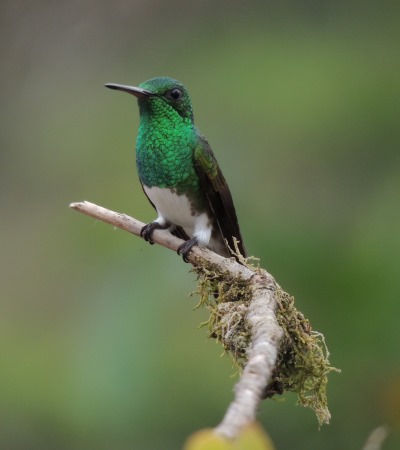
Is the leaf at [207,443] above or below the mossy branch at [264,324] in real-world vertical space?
below

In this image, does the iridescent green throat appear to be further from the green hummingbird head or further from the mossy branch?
the mossy branch

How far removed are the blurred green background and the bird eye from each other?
0.87 m

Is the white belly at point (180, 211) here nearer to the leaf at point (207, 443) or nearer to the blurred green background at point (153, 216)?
the blurred green background at point (153, 216)

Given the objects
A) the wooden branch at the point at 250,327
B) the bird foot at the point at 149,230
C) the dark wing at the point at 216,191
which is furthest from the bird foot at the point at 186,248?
the dark wing at the point at 216,191

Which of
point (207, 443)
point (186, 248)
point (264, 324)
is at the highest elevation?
point (186, 248)

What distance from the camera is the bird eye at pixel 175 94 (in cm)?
352

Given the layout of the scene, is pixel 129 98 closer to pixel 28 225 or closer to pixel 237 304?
pixel 28 225

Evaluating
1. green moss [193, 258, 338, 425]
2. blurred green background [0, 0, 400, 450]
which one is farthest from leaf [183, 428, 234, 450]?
blurred green background [0, 0, 400, 450]

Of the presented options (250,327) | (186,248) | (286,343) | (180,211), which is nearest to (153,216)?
(180,211)

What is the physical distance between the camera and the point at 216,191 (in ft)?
11.3

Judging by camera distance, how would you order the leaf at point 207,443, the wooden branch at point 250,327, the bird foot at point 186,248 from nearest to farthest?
1. the leaf at point 207,443
2. the wooden branch at point 250,327
3. the bird foot at point 186,248

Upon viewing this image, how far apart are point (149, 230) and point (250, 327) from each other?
1405mm

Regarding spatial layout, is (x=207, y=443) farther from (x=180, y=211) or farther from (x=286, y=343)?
(x=180, y=211)

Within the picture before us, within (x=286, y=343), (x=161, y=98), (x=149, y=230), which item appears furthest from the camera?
(x=161, y=98)
